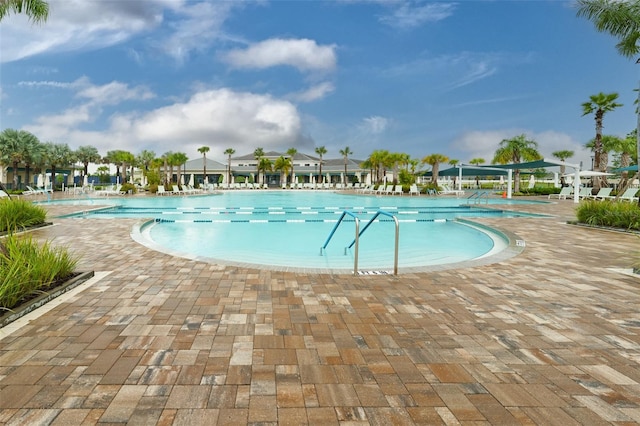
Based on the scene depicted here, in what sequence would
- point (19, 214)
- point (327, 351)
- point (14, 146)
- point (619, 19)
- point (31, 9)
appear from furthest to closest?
point (14, 146)
point (619, 19)
point (19, 214)
point (31, 9)
point (327, 351)

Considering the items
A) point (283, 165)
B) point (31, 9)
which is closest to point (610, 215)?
point (31, 9)

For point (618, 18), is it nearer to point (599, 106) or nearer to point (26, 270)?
point (26, 270)

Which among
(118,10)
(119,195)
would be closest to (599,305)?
(118,10)

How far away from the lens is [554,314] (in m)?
3.70

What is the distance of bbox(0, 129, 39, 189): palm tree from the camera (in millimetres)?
34062

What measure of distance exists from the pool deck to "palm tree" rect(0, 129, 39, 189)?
1575 inches

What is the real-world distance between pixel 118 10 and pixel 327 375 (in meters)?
13.6

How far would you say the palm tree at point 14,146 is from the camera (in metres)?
34.1

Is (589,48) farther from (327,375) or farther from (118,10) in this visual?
(327,375)

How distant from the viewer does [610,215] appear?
10.3m

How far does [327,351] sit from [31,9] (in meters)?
9.98

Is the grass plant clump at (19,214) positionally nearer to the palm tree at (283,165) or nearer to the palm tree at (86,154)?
the palm tree at (86,154)

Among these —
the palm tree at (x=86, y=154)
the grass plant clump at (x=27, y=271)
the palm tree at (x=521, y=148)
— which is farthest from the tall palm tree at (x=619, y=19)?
the palm tree at (x=86, y=154)

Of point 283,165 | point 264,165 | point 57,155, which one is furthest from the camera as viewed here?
point 264,165
